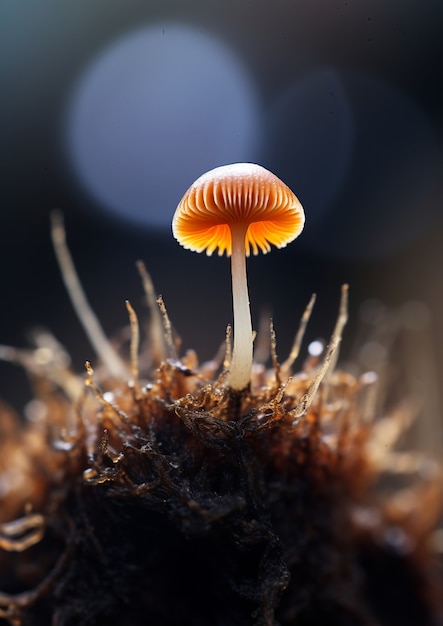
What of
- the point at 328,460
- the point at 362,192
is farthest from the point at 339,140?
the point at 328,460

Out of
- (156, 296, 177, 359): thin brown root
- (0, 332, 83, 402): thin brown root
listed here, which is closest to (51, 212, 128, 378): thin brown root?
(0, 332, 83, 402): thin brown root

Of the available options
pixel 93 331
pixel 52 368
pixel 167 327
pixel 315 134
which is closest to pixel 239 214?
pixel 167 327

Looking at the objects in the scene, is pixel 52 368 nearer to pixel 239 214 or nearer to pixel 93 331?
pixel 93 331

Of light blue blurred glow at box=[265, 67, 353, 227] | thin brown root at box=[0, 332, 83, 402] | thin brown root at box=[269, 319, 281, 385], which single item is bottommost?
thin brown root at box=[269, 319, 281, 385]

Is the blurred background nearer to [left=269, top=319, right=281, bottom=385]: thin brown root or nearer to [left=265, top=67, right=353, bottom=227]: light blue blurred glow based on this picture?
[left=265, top=67, right=353, bottom=227]: light blue blurred glow

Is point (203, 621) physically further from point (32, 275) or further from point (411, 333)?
point (32, 275)

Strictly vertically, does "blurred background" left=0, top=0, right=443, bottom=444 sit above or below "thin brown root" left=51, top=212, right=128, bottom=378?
above
